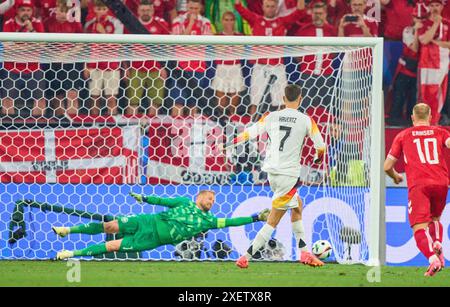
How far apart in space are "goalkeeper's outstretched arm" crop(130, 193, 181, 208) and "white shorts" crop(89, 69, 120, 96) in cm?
141

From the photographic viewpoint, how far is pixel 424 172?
891 centimetres

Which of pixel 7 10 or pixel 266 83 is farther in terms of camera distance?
pixel 7 10

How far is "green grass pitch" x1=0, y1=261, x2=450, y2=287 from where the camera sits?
7.92m

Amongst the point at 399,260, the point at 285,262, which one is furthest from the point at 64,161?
the point at 399,260

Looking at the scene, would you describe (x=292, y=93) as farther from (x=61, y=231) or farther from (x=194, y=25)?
(x=194, y=25)

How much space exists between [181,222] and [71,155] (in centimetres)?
144

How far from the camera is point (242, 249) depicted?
410 inches

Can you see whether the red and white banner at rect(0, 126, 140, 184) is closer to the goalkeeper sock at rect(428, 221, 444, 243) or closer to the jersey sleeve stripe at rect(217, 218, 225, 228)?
the jersey sleeve stripe at rect(217, 218, 225, 228)

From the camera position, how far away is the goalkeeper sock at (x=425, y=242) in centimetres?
868

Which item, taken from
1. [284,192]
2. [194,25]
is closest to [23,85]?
[194,25]

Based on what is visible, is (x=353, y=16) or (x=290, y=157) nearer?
(x=290, y=157)

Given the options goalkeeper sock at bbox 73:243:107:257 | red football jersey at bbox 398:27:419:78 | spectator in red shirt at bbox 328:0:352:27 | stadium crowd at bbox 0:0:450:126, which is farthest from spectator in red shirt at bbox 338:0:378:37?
goalkeeper sock at bbox 73:243:107:257

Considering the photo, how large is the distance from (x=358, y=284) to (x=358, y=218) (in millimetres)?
2100

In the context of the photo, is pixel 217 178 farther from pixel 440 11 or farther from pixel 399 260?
pixel 440 11
